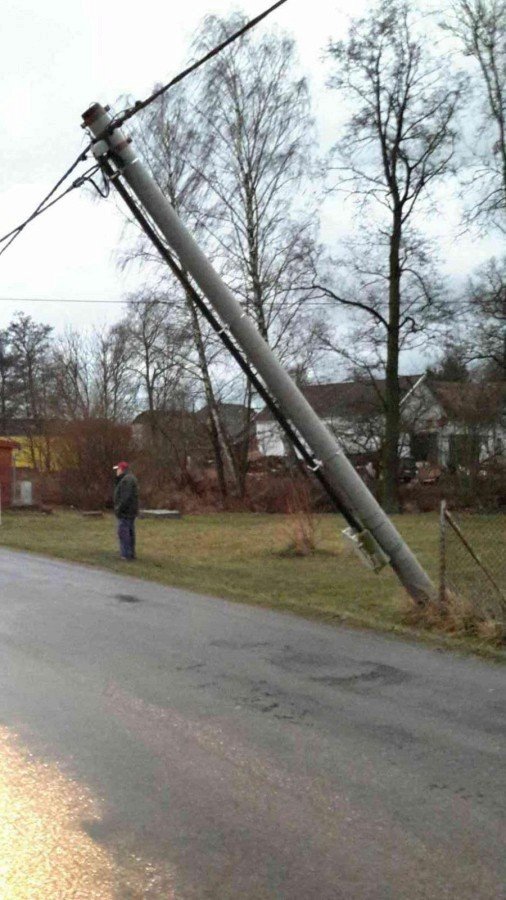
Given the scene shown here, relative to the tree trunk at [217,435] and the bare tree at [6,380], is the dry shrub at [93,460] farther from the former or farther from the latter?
the bare tree at [6,380]

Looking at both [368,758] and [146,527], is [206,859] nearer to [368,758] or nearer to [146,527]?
[368,758]

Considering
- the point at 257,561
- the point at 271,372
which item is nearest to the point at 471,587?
the point at 271,372

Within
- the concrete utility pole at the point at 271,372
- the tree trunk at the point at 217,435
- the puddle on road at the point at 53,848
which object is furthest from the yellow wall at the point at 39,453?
the puddle on road at the point at 53,848

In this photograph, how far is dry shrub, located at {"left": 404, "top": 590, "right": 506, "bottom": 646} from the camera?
31.2ft

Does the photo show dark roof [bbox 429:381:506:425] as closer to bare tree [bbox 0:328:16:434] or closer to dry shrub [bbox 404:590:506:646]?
dry shrub [bbox 404:590:506:646]

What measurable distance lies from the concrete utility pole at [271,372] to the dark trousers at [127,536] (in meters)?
7.07

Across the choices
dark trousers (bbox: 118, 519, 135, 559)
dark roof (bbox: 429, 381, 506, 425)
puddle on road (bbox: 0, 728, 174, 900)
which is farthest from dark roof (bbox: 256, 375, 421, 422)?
puddle on road (bbox: 0, 728, 174, 900)

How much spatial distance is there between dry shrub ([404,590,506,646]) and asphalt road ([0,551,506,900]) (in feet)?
2.42

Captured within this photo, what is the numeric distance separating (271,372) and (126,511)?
708 centimetres

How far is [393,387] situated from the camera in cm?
3244

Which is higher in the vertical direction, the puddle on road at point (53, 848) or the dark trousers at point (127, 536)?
the dark trousers at point (127, 536)

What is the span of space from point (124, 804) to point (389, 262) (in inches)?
1108

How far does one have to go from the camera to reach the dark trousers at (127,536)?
17.1m

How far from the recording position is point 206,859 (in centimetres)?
423
